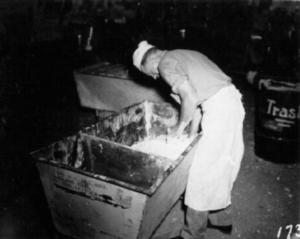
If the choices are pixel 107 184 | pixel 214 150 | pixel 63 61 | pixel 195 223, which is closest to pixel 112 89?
pixel 63 61

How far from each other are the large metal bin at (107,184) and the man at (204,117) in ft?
0.51

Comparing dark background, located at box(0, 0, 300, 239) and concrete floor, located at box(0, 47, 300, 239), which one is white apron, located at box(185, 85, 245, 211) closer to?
concrete floor, located at box(0, 47, 300, 239)

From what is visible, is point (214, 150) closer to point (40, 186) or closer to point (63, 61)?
point (40, 186)

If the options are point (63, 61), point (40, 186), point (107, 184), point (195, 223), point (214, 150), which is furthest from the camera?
A: point (63, 61)

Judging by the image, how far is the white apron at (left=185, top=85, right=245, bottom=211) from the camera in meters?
3.04

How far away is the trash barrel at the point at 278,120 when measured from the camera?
4504mm

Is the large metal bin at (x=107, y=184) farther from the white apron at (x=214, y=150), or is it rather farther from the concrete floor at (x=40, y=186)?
the concrete floor at (x=40, y=186)

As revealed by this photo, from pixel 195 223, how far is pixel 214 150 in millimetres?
817

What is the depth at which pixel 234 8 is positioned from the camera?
13094 mm

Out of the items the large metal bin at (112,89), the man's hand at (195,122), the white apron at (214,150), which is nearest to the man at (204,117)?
the white apron at (214,150)

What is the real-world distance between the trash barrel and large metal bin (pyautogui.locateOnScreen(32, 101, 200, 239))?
2.09 m

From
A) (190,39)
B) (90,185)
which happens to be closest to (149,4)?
(190,39)

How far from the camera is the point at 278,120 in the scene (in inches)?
184

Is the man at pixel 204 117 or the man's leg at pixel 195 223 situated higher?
the man at pixel 204 117
